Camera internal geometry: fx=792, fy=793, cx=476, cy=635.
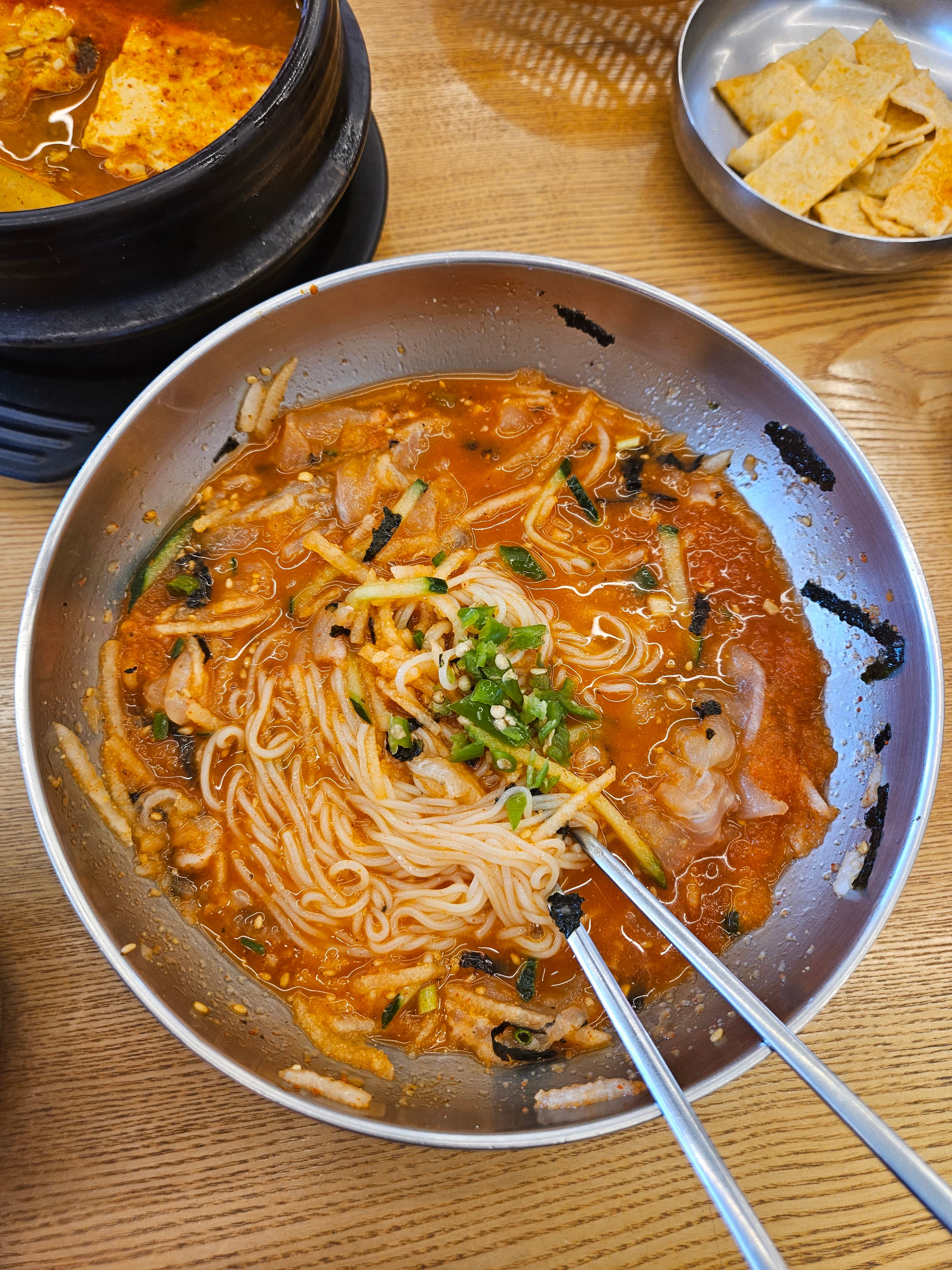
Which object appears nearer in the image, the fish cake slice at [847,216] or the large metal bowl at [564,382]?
the large metal bowl at [564,382]

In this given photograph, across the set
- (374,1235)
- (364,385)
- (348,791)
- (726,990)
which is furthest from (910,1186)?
(364,385)

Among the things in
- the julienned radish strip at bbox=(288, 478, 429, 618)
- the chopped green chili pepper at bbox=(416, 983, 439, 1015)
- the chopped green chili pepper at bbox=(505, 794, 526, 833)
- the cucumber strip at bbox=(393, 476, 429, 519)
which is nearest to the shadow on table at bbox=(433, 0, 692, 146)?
the cucumber strip at bbox=(393, 476, 429, 519)

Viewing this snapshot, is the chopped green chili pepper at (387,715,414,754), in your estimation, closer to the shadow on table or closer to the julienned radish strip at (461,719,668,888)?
the julienned radish strip at (461,719,668,888)

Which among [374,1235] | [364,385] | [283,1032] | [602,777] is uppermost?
[364,385]

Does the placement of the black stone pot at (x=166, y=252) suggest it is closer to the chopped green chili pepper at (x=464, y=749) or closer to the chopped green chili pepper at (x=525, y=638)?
the chopped green chili pepper at (x=525, y=638)

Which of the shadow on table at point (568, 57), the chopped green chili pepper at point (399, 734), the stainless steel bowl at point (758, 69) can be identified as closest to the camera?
the chopped green chili pepper at point (399, 734)

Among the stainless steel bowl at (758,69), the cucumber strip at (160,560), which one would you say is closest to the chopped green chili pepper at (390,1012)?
the cucumber strip at (160,560)

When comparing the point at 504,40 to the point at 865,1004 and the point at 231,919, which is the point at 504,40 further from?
the point at 865,1004
